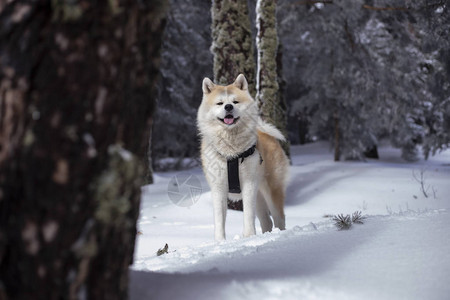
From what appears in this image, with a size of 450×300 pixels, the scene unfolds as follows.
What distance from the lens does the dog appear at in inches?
184

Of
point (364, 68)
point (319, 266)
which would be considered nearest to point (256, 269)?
point (319, 266)

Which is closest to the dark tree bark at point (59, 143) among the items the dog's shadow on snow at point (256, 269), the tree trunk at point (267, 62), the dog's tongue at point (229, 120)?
the dog's shadow on snow at point (256, 269)

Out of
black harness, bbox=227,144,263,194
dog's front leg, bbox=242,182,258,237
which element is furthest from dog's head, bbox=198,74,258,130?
dog's front leg, bbox=242,182,258,237

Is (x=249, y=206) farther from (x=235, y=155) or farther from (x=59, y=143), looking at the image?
(x=59, y=143)

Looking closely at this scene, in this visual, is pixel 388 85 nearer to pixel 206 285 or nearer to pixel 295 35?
pixel 295 35

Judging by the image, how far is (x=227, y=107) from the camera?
4.75 meters

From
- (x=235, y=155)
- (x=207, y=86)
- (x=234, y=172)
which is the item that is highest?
(x=207, y=86)

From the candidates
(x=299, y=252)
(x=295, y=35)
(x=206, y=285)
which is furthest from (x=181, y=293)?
(x=295, y=35)

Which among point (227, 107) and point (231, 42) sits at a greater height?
point (231, 42)

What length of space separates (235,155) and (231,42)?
3.24 m

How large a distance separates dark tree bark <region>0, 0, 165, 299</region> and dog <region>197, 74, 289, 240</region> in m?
3.34

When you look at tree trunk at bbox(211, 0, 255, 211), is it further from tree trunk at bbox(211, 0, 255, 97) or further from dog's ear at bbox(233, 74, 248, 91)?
dog's ear at bbox(233, 74, 248, 91)

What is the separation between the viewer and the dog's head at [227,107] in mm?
4782

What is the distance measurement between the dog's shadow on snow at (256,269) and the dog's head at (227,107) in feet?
6.72
